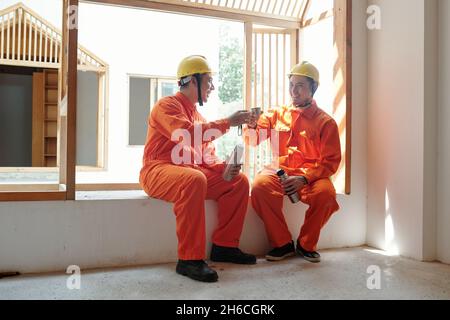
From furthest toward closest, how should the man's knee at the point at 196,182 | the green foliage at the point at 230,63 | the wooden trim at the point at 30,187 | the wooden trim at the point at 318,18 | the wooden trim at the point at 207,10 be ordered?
1. the green foliage at the point at 230,63
2. the wooden trim at the point at 318,18
3. the wooden trim at the point at 207,10
4. the wooden trim at the point at 30,187
5. the man's knee at the point at 196,182

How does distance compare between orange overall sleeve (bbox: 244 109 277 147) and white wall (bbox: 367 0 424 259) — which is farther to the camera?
orange overall sleeve (bbox: 244 109 277 147)

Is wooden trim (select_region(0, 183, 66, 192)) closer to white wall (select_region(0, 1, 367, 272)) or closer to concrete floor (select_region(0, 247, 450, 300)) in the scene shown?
white wall (select_region(0, 1, 367, 272))

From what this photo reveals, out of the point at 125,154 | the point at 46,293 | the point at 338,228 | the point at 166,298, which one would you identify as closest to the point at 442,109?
the point at 338,228

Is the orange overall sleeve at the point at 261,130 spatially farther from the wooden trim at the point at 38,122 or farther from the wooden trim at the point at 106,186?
the wooden trim at the point at 38,122

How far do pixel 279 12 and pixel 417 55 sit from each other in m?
1.29

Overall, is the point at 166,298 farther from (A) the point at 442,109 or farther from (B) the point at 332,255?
(A) the point at 442,109

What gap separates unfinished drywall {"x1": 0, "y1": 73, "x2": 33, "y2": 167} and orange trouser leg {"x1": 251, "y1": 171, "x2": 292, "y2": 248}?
5.90 meters

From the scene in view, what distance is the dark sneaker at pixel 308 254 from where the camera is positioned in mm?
2416

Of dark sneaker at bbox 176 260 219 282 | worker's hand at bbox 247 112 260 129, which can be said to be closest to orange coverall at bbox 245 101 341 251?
worker's hand at bbox 247 112 260 129

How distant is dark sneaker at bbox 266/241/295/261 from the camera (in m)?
2.42

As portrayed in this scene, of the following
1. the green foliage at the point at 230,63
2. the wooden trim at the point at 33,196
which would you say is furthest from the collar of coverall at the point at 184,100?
the green foliage at the point at 230,63

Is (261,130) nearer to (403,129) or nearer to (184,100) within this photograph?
(184,100)

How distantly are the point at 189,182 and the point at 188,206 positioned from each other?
0.42ft

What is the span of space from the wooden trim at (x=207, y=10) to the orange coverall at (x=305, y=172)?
0.98 m
